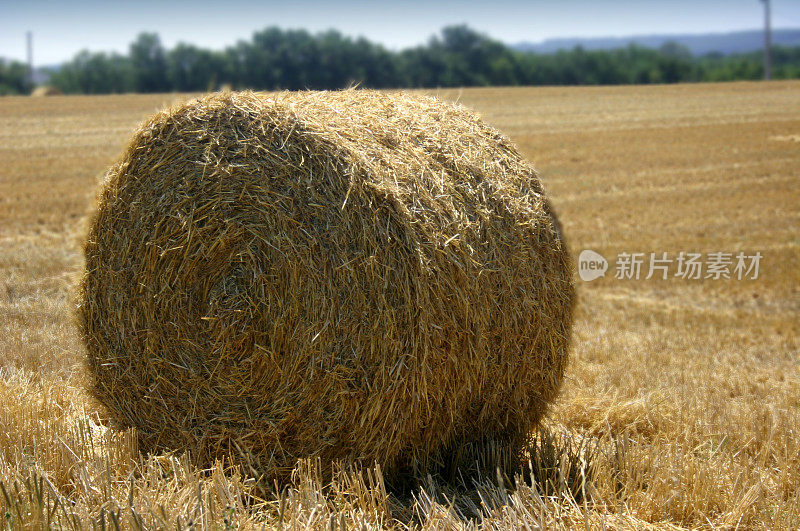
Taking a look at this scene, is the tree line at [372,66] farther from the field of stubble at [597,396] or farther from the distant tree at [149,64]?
the field of stubble at [597,396]

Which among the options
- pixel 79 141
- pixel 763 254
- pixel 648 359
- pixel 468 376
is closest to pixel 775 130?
pixel 763 254

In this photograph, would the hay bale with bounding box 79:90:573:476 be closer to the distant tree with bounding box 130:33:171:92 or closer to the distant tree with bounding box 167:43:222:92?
the distant tree with bounding box 167:43:222:92

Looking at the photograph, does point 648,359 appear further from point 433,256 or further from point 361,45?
point 361,45

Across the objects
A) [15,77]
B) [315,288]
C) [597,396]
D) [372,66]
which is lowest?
[597,396]

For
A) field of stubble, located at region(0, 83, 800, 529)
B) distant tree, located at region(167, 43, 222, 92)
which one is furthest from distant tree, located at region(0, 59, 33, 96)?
field of stubble, located at region(0, 83, 800, 529)

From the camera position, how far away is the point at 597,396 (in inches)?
192

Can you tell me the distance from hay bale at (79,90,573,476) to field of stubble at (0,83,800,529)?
27 centimetres

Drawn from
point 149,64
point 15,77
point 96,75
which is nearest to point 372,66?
point 149,64

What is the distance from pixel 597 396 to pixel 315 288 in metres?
2.39

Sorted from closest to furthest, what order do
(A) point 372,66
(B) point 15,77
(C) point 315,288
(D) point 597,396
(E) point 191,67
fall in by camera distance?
(C) point 315,288 → (D) point 597,396 → (A) point 372,66 → (E) point 191,67 → (B) point 15,77

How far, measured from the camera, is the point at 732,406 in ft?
16.2

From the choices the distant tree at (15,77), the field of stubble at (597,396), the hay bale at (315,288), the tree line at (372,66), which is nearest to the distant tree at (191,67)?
the tree line at (372,66)

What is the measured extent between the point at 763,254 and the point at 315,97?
7441 mm

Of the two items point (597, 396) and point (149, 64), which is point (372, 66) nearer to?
point (149, 64)
